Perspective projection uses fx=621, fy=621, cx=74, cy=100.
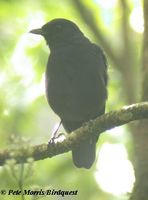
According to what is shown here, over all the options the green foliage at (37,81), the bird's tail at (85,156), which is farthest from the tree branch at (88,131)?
the green foliage at (37,81)

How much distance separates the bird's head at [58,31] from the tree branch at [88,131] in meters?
1.78

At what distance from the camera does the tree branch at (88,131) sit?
417cm

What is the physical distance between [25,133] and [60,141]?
236 cm

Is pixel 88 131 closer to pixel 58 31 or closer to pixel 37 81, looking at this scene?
pixel 58 31

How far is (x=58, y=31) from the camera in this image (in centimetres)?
620

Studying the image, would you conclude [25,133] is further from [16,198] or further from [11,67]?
[16,198]

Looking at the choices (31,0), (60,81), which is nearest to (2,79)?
(60,81)

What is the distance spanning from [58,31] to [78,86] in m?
0.89

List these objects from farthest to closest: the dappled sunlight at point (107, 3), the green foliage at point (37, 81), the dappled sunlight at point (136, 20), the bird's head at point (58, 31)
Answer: the dappled sunlight at point (107, 3)
the dappled sunlight at point (136, 20)
the green foliage at point (37, 81)
the bird's head at point (58, 31)

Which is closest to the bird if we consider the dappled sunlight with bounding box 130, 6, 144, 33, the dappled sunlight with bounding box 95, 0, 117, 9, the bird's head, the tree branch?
the bird's head

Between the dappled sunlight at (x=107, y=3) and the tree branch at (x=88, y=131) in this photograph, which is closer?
the tree branch at (x=88, y=131)

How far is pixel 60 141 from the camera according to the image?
4.55 metres

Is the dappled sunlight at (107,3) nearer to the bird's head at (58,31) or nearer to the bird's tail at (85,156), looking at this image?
the bird's head at (58,31)

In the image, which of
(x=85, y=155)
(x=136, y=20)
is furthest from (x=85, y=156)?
(x=136, y=20)
